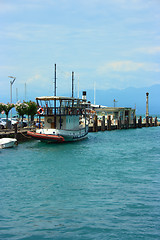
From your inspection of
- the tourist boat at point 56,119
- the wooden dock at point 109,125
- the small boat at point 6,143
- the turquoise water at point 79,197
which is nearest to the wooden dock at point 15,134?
the tourist boat at point 56,119

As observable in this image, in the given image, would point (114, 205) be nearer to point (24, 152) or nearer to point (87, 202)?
point (87, 202)

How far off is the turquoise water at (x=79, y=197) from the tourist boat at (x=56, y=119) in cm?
840

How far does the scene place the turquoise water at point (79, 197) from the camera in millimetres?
14734

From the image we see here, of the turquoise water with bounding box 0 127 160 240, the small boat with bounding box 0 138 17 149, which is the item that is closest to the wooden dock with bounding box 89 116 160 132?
the small boat with bounding box 0 138 17 149

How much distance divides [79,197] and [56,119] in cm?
2541

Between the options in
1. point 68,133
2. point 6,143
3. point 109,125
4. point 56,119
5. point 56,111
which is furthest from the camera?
point 109,125

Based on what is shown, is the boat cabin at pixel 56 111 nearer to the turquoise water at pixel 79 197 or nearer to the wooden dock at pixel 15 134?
the wooden dock at pixel 15 134

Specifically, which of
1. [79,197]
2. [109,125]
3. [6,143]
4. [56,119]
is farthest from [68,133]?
[109,125]

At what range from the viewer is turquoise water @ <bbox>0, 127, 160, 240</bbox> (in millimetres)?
14734

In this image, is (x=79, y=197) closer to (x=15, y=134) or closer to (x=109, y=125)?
(x=15, y=134)

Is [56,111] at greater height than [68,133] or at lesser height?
greater

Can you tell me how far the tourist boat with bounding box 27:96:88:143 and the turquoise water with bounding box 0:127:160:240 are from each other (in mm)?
8405

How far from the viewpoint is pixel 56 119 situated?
4406 cm

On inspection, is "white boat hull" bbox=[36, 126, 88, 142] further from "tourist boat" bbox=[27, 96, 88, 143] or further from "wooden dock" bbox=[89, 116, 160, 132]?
"wooden dock" bbox=[89, 116, 160, 132]
